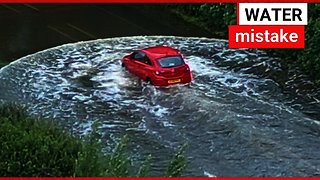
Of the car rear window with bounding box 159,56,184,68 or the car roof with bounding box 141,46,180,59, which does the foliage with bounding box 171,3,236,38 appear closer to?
the car roof with bounding box 141,46,180,59

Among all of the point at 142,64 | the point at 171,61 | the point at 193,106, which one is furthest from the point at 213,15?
the point at 193,106

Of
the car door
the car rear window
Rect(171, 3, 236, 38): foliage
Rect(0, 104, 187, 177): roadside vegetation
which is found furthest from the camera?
Rect(171, 3, 236, 38): foliage

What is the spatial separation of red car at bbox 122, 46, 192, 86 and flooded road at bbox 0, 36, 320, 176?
0.72ft

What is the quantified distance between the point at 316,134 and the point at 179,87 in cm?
328

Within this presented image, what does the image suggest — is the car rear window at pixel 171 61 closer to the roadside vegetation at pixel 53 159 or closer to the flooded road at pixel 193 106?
the flooded road at pixel 193 106

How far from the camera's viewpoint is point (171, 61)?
53.6ft

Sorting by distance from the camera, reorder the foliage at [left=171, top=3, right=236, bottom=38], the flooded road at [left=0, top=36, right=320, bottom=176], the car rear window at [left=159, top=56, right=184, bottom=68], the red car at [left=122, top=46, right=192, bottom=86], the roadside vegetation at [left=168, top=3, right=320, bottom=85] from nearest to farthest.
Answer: the flooded road at [left=0, top=36, right=320, bottom=176] → the red car at [left=122, top=46, right=192, bottom=86] → the car rear window at [left=159, top=56, right=184, bottom=68] → the roadside vegetation at [left=168, top=3, right=320, bottom=85] → the foliage at [left=171, top=3, right=236, bottom=38]

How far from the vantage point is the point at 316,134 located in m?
14.5

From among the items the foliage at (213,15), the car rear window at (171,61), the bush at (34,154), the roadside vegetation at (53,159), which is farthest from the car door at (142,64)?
the roadside vegetation at (53,159)

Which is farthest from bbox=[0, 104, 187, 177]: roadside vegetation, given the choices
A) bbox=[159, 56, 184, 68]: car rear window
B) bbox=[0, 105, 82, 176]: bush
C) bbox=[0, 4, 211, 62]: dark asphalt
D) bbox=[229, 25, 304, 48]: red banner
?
bbox=[0, 4, 211, 62]: dark asphalt

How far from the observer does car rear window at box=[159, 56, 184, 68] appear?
16.2m

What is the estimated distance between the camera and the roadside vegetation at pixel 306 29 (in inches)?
680

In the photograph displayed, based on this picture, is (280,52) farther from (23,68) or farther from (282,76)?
(23,68)

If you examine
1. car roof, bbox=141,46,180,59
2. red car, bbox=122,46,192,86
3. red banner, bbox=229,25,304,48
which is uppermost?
red banner, bbox=229,25,304,48
